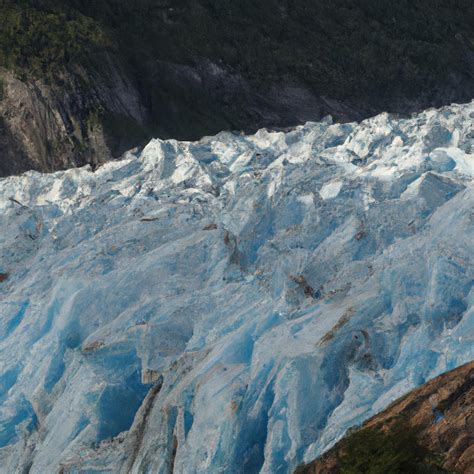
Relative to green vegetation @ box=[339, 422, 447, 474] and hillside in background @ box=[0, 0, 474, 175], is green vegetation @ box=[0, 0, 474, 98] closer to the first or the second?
hillside in background @ box=[0, 0, 474, 175]

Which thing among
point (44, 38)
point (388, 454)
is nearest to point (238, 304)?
point (388, 454)

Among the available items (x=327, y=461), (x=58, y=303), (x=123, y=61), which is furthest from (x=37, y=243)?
(x=123, y=61)

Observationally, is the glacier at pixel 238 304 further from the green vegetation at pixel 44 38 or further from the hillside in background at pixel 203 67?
the green vegetation at pixel 44 38

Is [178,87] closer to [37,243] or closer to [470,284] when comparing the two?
[37,243]

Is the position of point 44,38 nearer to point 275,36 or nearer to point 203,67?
point 203,67

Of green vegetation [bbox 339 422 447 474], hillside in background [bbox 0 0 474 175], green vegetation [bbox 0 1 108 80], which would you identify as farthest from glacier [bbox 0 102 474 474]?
green vegetation [bbox 0 1 108 80]

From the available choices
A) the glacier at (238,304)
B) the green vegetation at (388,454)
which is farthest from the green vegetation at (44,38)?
the green vegetation at (388,454)
